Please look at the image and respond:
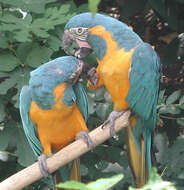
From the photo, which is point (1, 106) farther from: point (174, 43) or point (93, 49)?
point (174, 43)

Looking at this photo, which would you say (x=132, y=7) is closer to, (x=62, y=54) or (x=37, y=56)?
(x=62, y=54)

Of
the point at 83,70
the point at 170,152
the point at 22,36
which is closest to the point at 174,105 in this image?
the point at 170,152

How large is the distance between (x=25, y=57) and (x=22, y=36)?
0.17m

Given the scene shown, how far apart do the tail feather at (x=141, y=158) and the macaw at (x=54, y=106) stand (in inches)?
8.0

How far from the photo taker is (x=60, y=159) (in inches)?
53.2

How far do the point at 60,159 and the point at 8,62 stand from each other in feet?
1.97

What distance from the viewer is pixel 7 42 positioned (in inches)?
69.3

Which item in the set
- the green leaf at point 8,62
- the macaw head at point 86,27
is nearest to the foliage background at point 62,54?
the green leaf at point 8,62

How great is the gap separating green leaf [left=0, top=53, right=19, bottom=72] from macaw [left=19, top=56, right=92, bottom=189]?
0.30 metres

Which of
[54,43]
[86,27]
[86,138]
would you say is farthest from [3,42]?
[86,138]

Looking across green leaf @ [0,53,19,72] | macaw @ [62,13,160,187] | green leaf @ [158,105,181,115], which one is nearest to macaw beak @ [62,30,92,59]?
macaw @ [62,13,160,187]

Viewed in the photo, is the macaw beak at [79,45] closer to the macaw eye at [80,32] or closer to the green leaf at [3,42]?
the macaw eye at [80,32]

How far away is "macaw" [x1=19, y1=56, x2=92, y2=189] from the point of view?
1358 millimetres

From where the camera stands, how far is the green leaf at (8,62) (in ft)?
5.57
